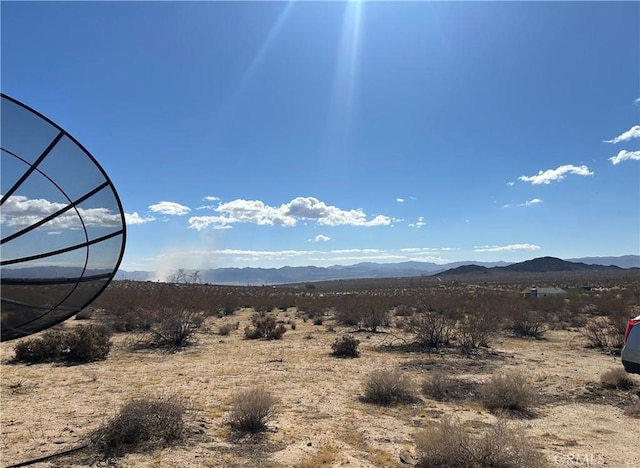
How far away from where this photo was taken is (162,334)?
17.4m

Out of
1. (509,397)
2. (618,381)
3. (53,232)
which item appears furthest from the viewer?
(618,381)

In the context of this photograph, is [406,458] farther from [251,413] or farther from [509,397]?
[509,397]

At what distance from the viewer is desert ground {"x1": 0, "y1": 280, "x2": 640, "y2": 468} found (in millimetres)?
6215

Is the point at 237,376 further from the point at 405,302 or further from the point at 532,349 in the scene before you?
the point at 405,302

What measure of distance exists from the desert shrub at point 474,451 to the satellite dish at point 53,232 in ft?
15.5

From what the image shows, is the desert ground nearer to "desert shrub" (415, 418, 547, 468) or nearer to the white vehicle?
"desert shrub" (415, 418, 547, 468)

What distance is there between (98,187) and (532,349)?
15.8 m

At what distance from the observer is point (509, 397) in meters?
8.59

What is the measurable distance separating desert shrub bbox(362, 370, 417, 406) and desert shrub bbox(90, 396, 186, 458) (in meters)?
4.00

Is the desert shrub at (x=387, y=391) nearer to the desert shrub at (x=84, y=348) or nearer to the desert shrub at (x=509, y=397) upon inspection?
the desert shrub at (x=509, y=397)

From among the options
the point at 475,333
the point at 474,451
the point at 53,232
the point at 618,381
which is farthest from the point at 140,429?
the point at 475,333

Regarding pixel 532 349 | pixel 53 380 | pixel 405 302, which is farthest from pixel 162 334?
pixel 405 302

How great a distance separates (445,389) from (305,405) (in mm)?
3268

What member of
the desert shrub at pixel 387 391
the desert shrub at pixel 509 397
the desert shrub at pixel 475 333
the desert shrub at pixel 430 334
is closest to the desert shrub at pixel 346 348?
the desert shrub at pixel 430 334
